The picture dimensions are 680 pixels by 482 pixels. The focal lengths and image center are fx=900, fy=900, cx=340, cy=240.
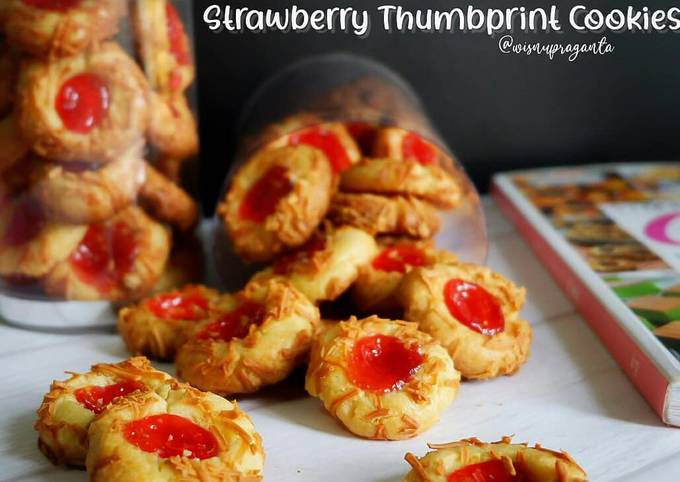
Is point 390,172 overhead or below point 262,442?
overhead

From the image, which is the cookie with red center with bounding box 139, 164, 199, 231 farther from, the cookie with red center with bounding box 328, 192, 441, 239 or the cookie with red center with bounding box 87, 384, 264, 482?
the cookie with red center with bounding box 87, 384, 264, 482

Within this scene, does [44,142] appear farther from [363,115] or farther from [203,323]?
[363,115]

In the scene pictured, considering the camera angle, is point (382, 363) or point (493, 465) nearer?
point (493, 465)

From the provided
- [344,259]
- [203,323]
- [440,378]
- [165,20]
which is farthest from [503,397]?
[165,20]

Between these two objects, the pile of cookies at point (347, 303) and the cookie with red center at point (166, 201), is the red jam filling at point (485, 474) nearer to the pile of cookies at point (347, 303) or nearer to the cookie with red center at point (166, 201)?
the pile of cookies at point (347, 303)

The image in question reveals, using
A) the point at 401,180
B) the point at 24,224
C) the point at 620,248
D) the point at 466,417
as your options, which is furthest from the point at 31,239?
the point at 620,248

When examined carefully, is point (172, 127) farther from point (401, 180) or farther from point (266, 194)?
point (401, 180)

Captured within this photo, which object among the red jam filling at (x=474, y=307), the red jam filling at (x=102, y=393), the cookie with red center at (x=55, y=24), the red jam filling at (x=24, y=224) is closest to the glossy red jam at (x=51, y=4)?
the cookie with red center at (x=55, y=24)
